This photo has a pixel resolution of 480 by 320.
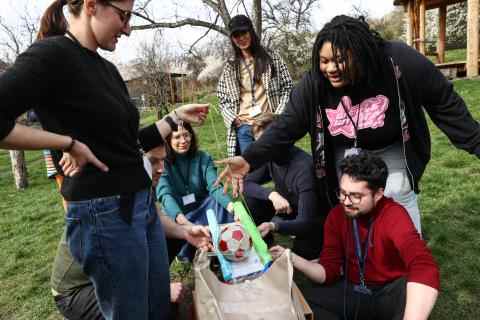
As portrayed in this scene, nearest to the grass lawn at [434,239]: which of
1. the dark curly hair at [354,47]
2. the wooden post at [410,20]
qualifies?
the dark curly hair at [354,47]

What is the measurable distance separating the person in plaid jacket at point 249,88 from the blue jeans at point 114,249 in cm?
228

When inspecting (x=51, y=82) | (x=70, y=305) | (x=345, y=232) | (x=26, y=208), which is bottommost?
(x=26, y=208)

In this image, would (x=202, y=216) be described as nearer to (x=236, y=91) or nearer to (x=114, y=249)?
(x=236, y=91)

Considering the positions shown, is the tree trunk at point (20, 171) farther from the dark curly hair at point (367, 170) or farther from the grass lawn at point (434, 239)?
the dark curly hair at point (367, 170)

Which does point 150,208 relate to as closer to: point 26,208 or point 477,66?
point 26,208

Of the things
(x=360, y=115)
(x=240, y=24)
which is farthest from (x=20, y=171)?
(x=360, y=115)

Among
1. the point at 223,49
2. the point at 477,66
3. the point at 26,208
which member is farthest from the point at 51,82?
the point at 223,49

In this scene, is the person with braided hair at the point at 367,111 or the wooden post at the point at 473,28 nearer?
the person with braided hair at the point at 367,111

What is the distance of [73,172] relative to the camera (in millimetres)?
1291

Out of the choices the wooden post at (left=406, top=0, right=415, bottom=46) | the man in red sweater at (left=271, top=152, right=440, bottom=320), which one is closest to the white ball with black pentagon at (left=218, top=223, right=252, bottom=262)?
the man in red sweater at (left=271, top=152, right=440, bottom=320)

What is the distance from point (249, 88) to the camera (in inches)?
153

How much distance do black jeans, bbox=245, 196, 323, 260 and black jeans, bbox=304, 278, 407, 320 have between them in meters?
0.68

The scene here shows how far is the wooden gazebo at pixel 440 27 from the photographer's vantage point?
32.5ft

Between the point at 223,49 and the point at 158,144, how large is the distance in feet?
39.6
